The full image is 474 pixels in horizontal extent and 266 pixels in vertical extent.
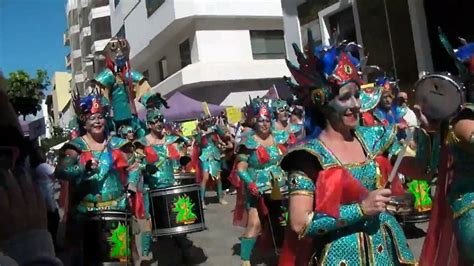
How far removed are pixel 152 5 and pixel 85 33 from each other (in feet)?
89.7

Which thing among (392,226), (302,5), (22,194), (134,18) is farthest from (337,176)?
(134,18)

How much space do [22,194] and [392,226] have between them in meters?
2.17

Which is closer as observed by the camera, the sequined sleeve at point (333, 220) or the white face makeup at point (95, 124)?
the sequined sleeve at point (333, 220)

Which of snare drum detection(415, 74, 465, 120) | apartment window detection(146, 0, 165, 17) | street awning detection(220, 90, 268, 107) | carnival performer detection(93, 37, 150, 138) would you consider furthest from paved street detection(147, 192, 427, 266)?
apartment window detection(146, 0, 165, 17)

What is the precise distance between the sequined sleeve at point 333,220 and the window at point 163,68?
27.0 metres

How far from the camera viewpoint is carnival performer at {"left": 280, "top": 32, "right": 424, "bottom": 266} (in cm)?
282

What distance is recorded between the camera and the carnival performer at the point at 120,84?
7.99 metres

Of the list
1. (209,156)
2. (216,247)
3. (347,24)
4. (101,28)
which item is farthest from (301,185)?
(101,28)

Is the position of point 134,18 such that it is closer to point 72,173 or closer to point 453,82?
point 72,173

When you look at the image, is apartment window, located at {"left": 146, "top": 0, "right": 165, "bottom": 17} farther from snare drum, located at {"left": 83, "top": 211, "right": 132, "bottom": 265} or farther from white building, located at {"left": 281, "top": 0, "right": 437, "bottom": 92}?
snare drum, located at {"left": 83, "top": 211, "right": 132, "bottom": 265}

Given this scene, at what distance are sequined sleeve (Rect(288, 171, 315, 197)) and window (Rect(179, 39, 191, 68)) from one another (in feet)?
77.2

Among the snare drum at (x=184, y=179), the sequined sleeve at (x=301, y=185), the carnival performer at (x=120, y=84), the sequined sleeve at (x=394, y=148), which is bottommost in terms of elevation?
the snare drum at (x=184, y=179)

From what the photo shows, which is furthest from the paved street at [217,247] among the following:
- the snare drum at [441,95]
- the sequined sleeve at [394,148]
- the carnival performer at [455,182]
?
the snare drum at [441,95]

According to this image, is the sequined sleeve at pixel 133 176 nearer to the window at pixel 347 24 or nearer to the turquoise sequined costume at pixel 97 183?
the turquoise sequined costume at pixel 97 183
